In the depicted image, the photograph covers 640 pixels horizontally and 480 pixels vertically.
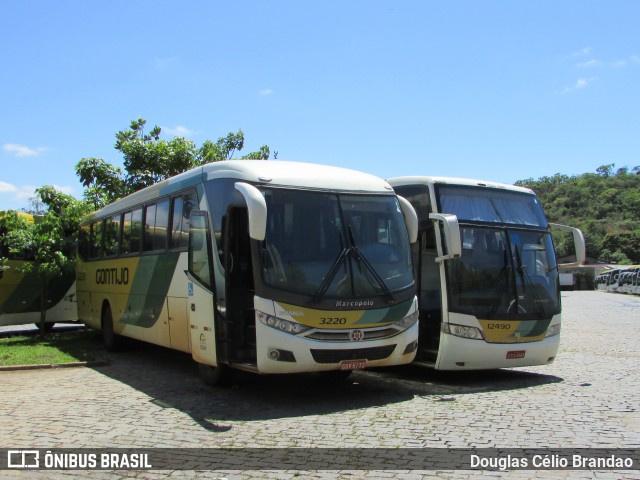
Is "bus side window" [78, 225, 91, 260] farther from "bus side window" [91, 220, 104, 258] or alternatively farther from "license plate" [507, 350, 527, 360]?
"license plate" [507, 350, 527, 360]

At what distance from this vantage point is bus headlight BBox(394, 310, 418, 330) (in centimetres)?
915

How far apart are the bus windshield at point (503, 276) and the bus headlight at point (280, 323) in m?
2.91

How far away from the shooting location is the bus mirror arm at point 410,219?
9.77 meters

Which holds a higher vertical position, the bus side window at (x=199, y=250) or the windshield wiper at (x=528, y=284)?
the bus side window at (x=199, y=250)

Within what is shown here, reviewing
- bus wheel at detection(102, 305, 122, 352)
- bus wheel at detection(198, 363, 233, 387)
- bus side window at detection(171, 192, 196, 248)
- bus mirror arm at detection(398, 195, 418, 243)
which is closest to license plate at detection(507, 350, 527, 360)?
bus mirror arm at detection(398, 195, 418, 243)

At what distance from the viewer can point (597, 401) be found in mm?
8891

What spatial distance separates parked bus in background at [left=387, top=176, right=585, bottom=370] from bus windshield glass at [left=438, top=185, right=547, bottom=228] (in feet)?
0.06

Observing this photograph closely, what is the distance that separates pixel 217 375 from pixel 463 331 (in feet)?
12.6

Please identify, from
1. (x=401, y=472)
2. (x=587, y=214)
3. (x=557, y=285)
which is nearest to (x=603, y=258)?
(x=587, y=214)

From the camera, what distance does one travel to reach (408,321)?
9.30m

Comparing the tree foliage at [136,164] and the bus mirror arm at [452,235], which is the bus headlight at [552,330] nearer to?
the bus mirror arm at [452,235]

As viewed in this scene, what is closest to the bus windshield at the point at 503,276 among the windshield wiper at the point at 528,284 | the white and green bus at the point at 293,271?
the windshield wiper at the point at 528,284

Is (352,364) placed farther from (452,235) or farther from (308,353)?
(452,235)

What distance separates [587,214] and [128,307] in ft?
338
